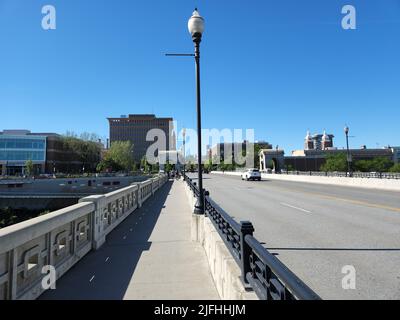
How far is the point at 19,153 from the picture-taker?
104 meters

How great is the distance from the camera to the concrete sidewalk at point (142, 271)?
4.90 m

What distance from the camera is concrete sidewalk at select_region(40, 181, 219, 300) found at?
4.90m

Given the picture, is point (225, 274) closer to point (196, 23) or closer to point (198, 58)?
Result: point (198, 58)

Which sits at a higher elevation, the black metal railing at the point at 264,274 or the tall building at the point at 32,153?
the tall building at the point at 32,153

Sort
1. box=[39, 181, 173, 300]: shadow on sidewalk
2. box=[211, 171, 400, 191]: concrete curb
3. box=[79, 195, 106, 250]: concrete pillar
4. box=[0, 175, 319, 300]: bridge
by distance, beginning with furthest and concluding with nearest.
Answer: box=[211, 171, 400, 191]: concrete curb < box=[79, 195, 106, 250]: concrete pillar < box=[39, 181, 173, 300]: shadow on sidewalk < box=[0, 175, 319, 300]: bridge

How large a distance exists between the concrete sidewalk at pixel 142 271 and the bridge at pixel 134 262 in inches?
0.6

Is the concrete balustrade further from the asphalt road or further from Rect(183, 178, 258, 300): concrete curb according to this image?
the asphalt road

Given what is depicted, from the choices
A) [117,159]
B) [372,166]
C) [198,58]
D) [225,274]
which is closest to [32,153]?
[117,159]

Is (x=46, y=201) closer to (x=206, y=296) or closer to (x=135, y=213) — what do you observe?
(x=135, y=213)

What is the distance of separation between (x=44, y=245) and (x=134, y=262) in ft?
6.89

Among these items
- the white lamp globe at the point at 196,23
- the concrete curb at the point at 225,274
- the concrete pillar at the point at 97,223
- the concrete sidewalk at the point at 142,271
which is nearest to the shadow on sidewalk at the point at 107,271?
the concrete sidewalk at the point at 142,271

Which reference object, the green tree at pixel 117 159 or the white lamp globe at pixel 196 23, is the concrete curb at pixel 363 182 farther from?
the green tree at pixel 117 159

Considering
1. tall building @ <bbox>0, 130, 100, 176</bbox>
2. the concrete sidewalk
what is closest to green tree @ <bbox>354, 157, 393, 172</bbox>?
tall building @ <bbox>0, 130, 100, 176</bbox>

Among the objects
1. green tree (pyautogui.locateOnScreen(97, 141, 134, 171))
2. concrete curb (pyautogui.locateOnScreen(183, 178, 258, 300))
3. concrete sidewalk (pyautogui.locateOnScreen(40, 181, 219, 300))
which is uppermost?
green tree (pyautogui.locateOnScreen(97, 141, 134, 171))
